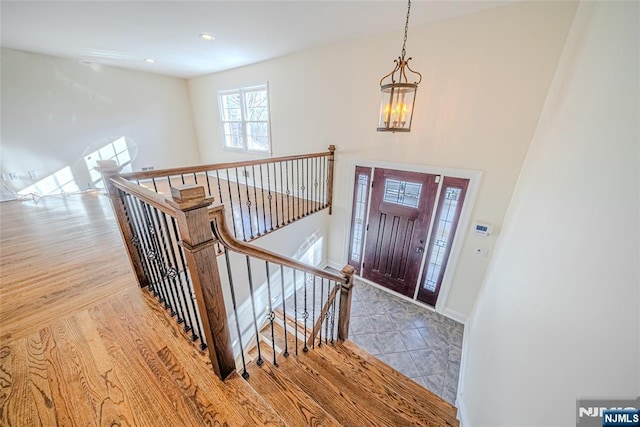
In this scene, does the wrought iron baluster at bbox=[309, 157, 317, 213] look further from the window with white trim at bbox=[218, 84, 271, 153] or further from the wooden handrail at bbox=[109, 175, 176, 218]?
the wooden handrail at bbox=[109, 175, 176, 218]

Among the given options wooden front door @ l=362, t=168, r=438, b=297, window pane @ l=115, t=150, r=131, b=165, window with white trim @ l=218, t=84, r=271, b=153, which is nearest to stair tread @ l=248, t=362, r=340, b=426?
wooden front door @ l=362, t=168, r=438, b=297

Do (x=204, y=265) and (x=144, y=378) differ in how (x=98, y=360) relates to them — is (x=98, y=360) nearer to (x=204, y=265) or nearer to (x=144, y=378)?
(x=144, y=378)

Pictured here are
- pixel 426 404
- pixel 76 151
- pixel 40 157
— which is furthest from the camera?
pixel 76 151

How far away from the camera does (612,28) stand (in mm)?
1017

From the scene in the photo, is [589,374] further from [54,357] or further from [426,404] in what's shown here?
[54,357]

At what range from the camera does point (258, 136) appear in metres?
4.48

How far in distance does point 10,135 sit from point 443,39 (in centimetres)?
669

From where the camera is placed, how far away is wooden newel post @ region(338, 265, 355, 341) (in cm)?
201

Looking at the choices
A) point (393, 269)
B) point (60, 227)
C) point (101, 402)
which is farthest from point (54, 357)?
point (393, 269)

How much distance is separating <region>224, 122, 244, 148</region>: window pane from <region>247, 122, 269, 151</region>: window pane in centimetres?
28

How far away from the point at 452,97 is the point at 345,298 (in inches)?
96.1

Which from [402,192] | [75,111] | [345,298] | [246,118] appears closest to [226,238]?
[345,298]

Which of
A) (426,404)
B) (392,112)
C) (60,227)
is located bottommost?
(426,404)

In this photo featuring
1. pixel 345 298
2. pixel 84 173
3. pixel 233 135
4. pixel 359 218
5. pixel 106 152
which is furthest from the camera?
pixel 233 135
